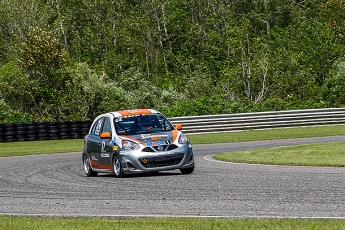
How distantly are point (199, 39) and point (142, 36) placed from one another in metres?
7.01

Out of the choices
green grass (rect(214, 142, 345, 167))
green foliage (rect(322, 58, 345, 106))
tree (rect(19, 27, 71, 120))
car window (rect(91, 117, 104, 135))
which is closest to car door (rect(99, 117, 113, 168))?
car window (rect(91, 117, 104, 135))

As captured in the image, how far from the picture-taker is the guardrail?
37.8 meters

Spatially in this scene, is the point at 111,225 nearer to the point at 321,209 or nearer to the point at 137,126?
the point at 321,209

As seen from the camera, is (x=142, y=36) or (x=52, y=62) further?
(x=142, y=36)

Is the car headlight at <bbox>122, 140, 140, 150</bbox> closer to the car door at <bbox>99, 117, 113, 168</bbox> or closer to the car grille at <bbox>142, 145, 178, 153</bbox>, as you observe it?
the car grille at <bbox>142, 145, 178, 153</bbox>

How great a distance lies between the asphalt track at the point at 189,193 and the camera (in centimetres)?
1062

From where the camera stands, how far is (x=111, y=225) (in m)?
9.48

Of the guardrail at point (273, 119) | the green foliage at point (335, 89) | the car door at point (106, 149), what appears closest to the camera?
the car door at point (106, 149)

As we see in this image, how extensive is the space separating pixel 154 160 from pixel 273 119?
21.8 metres

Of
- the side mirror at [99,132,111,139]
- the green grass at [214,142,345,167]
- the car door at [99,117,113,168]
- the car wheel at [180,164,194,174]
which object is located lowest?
the green grass at [214,142,345,167]

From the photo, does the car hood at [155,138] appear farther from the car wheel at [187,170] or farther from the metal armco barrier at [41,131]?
the metal armco barrier at [41,131]

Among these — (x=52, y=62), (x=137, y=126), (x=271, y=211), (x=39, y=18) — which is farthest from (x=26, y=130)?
(x=39, y=18)

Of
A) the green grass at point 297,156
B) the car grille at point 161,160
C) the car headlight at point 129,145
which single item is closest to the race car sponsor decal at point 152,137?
the car headlight at point 129,145

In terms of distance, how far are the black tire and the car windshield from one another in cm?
62
